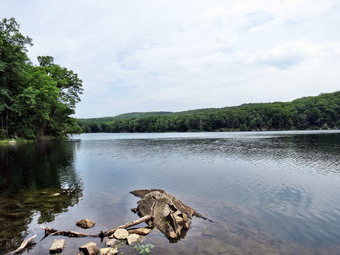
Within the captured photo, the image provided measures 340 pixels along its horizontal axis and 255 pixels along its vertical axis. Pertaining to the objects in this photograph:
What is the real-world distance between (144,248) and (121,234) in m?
1.31

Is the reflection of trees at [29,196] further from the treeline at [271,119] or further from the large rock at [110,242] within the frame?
the treeline at [271,119]

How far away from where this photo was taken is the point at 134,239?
9.58 meters

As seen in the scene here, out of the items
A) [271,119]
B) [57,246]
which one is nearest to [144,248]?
[57,246]

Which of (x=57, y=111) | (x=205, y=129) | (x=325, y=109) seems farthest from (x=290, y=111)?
(x=57, y=111)

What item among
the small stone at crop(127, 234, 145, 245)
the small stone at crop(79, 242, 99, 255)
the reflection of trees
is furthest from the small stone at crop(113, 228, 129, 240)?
the reflection of trees

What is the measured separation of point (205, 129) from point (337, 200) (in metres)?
166

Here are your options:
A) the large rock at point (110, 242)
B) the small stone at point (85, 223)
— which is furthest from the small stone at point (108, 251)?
the small stone at point (85, 223)

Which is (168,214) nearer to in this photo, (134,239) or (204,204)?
(134,239)

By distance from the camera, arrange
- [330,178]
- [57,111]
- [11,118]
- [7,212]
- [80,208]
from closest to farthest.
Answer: [7,212]
[80,208]
[330,178]
[11,118]
[57,111]

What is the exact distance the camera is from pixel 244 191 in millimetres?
17438

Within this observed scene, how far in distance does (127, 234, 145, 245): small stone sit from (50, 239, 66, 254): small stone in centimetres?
246

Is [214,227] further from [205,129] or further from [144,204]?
[205,129]

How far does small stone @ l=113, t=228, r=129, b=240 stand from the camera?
9.67 metres

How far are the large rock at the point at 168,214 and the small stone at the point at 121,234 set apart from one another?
1612mm
